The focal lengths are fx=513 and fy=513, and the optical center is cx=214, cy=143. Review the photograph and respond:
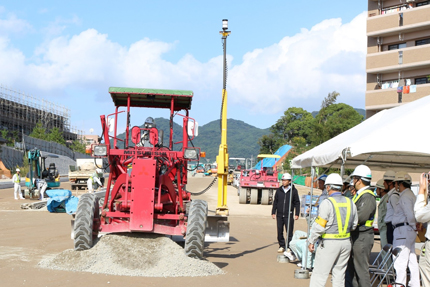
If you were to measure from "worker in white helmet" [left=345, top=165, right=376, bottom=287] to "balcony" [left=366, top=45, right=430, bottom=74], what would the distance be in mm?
39617

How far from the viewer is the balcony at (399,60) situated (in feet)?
142

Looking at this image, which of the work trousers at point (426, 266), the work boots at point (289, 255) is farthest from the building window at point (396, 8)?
the work trousers at point (426, 266)

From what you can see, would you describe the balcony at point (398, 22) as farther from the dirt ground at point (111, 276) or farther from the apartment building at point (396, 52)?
the dirt ground at point (111, 276)

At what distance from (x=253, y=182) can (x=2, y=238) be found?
55.4 ft

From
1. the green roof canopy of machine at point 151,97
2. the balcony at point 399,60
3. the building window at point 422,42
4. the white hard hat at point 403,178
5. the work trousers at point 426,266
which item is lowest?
the work trousers at point 426,266

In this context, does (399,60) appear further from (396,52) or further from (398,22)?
(398,22)

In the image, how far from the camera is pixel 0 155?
1855 inches

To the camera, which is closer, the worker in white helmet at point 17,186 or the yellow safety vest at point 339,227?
the yellow safety vest at point 339,227

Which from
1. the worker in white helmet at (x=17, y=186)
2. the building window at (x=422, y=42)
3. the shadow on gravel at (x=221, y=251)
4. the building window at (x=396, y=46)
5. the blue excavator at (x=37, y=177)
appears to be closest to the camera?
the shadow on gravel at (x=221, y=251)

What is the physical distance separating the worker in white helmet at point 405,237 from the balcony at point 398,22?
132 ft

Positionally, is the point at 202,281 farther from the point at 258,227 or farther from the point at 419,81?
the point at 419,81

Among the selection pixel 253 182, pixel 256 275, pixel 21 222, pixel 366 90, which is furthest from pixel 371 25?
pixel 256 275

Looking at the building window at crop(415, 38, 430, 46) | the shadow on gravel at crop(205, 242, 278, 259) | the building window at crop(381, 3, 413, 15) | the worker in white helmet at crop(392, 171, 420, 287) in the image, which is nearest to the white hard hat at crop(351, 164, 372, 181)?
the worker in white helmet at crop(392, 171, 420, 287)

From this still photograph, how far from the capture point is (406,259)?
7574mm
